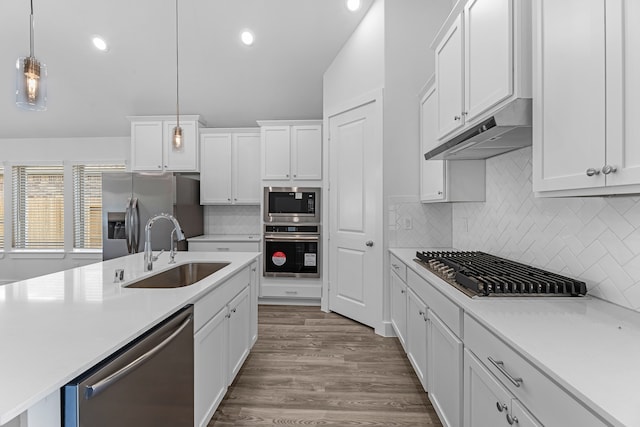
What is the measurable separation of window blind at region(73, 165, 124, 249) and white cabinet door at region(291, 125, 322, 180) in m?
3.01

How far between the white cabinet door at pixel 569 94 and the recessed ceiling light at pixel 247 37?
3.31 meters

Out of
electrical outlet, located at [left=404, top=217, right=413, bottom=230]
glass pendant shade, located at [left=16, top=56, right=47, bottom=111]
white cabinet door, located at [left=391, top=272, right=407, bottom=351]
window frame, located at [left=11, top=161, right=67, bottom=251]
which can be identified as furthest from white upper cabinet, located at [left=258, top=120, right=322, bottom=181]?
window frame, located at [left=11, top=161, right=67, bottom=251]

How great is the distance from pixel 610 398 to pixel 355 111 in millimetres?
Result: 3446

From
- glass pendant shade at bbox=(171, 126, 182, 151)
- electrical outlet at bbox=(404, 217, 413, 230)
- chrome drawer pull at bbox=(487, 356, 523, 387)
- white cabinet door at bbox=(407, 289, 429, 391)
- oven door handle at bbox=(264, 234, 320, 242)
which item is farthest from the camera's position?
oven door handle at bbox=(264, 234, 320, 242)

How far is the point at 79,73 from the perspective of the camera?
454 cm

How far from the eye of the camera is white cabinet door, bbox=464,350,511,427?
3.76 feet

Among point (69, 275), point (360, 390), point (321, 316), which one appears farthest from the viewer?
point (321, 316)

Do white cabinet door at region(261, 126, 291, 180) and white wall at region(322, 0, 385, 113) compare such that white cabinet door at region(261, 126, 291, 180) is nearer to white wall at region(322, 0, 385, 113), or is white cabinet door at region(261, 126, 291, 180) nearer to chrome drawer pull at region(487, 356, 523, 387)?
white wall at region(322, 0, 385, 113)

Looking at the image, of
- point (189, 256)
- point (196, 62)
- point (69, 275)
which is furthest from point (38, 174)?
point (69, 275)

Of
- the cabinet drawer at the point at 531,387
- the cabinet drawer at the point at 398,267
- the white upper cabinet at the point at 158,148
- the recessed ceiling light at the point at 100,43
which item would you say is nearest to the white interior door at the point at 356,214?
the cabinet drawer at the point at 398,267

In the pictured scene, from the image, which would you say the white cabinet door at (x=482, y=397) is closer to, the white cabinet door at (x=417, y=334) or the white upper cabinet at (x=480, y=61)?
the white cabinet door at (x=417, y=334)

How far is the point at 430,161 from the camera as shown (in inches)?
122

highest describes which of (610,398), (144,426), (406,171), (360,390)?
(406,171)

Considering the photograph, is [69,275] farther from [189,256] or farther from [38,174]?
[38,174]
